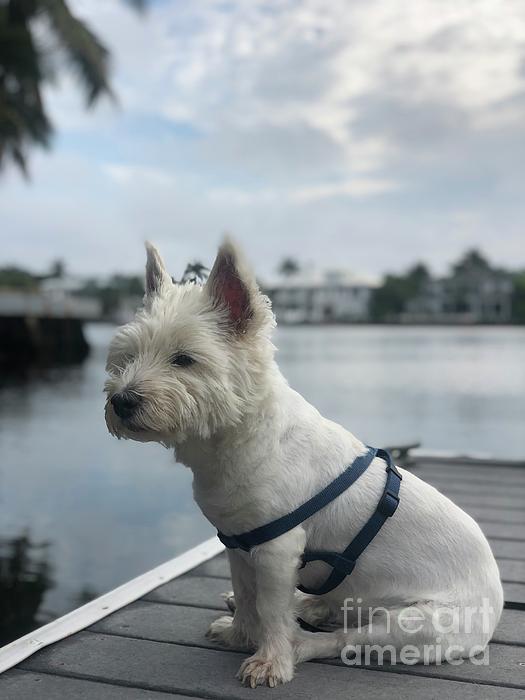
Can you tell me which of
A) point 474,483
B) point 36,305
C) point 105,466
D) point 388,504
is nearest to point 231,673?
point 388,504

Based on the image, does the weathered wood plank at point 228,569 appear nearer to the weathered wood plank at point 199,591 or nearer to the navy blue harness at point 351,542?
the weathered wood plank at point 199,591

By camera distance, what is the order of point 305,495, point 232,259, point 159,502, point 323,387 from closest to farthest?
point 232,259 < point 305,495 < point 159,502 < point 323,387

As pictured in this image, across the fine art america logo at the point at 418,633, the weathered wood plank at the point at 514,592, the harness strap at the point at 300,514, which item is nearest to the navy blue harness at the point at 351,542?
the harness strap at the point at 300,514

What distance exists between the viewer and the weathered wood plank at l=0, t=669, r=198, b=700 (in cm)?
275

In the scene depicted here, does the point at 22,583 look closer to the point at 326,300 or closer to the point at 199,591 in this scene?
the point at 199,591

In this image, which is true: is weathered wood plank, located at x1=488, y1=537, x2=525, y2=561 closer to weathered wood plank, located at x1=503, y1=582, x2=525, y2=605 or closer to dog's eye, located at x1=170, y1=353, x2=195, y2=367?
weathered wood plank, located at x1=503, y1=582, x2=525, y2=605

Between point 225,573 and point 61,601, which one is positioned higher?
point 225,573

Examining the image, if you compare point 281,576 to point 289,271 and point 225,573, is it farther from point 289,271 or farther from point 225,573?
point 289,271

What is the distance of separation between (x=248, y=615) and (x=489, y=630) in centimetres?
96

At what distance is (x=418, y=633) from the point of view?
2.88 meters

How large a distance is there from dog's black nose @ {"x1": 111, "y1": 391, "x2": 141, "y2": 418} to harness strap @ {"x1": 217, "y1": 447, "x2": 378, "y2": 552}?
656 mm

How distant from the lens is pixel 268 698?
8.93ft

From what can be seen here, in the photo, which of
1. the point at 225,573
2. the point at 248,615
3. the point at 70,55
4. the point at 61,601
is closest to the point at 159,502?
the point at 61,601

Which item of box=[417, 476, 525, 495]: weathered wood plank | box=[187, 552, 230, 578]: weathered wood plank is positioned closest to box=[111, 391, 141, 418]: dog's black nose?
box=[187, 552, 230, 578]: weathered wood plank
